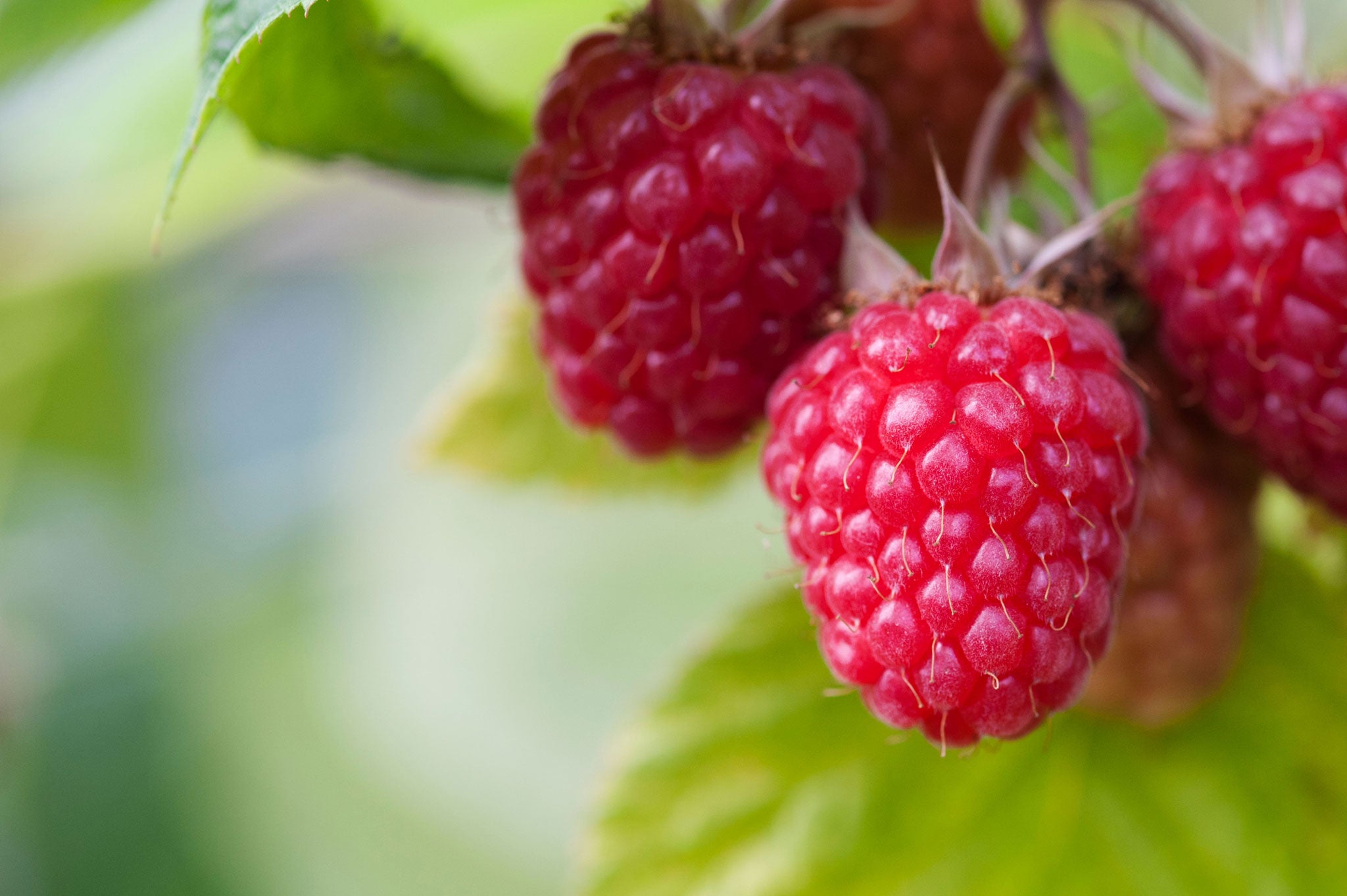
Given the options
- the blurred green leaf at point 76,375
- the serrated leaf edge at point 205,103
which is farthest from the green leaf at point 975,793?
the blurred green leaf at point 76,375

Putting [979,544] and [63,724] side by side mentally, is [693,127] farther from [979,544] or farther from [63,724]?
[63,724]

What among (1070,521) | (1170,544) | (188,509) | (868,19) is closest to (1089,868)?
(1170,544)

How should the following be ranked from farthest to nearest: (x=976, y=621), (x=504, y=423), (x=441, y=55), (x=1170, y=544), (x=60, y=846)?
(x=60, y=846) < (x=504, y=423) < (x=441, y=55) < (x=1170, y=544) < (x=976, y=621)

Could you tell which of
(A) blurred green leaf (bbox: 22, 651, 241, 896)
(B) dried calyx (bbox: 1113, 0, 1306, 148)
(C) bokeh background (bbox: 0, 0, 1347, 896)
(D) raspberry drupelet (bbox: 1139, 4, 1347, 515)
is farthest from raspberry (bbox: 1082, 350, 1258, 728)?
(A) blurred green leaf (bbox: 22, 651, 241, 896)

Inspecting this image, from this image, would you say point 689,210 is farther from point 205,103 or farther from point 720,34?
point 205,103

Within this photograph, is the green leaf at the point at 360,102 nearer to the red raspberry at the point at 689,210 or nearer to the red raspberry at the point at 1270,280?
the red raspberry at the point at 689,210

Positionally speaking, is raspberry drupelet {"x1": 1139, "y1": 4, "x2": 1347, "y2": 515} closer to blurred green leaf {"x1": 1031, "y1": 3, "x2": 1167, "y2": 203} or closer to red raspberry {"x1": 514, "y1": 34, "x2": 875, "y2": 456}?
red raspberry {"x1": 514, "y1": 34, "x2": 875, "y2": 456}
